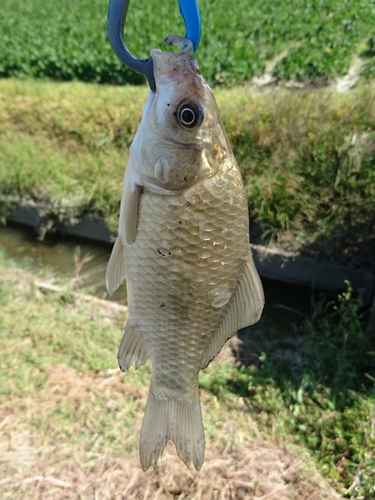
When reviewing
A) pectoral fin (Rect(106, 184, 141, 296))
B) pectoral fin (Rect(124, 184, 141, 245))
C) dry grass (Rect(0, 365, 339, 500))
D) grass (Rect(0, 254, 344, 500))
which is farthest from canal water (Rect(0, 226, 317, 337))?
pectoral fin (Rect(124, 184, 141, 245))

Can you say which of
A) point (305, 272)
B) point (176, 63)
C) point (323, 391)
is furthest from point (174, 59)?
point (305, 272)

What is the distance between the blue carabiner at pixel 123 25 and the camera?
1.22 metres

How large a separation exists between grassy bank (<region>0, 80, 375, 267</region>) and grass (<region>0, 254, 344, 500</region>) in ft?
5.74

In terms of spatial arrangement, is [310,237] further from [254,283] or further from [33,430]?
[254,283]

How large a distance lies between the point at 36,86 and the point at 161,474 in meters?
6.57

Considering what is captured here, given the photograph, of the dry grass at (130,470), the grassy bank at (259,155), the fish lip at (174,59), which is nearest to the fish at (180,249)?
the fish lip at (174,59)

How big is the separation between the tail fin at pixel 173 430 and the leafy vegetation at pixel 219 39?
25.1 feet

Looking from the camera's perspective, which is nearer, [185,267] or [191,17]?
[191,17]

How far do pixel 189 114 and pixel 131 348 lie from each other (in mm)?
797

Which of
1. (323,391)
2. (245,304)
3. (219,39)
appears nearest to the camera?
(245,304)

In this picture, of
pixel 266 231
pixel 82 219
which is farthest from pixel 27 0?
pixel 266 231

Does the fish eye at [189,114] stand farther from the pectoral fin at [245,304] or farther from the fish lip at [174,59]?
the pectoral fin at [245,304]

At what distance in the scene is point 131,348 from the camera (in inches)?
64.4

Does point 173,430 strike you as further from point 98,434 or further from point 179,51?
point 98,434
